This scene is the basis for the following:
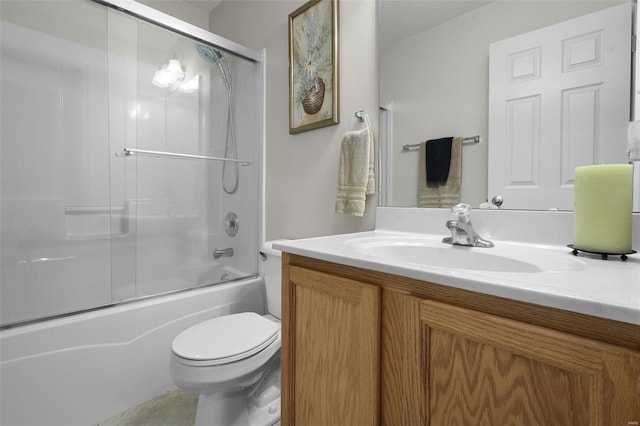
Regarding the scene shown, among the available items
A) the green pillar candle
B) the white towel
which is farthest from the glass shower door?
the green pillar candle

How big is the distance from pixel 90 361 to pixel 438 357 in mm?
1395

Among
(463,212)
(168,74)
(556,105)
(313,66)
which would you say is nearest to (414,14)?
(313,66)

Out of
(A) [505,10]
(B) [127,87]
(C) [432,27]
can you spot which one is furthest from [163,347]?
(A) [505,10]

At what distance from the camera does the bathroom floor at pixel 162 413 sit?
128 cm

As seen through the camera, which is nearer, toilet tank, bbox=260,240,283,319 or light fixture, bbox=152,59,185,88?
toilet tank, bbox=260,240,283,319

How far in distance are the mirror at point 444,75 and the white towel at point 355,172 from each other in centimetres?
6

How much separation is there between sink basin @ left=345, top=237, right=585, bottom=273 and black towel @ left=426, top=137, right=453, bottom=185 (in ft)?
0.79

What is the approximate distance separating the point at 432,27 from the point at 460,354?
111cm

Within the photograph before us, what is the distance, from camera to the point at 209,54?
180cm

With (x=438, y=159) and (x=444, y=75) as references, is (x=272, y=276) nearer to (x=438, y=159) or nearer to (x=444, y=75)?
(x=438, y=159)

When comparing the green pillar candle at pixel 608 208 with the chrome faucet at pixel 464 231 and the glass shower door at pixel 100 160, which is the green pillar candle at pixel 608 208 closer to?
the chrome faucet at pixel 464 231

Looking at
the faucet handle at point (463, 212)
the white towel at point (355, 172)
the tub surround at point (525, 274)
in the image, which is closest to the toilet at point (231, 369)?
the tub surround at point (525, 274)

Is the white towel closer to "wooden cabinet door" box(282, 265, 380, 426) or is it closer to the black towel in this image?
the black towel

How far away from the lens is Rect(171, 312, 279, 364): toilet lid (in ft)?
3.42
